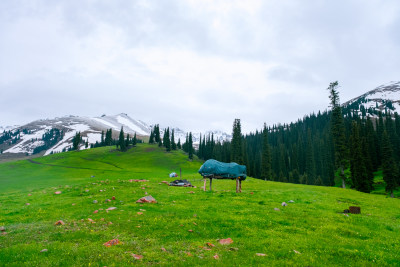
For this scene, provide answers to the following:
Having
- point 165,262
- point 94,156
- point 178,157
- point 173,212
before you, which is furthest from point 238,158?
point 94,156

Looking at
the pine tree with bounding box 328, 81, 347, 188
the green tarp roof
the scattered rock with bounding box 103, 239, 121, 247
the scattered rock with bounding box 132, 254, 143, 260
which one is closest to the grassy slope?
the scattered rock with bounding box 132, 254, 143, 260

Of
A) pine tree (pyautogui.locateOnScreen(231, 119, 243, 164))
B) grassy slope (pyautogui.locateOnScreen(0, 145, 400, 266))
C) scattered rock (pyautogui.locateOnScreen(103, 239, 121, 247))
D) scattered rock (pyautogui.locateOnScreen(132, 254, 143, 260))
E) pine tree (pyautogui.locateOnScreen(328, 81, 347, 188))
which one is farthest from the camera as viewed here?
pine tree (pyautogui.locateOnScreen(231, 119, 243, 164))

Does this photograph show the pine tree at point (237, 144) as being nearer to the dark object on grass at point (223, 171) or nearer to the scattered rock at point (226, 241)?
the dark object on grass at point (223, 171)

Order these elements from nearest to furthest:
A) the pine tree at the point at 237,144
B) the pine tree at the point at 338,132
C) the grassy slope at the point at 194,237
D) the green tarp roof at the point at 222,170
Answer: the grassy slope at the point at 194,237, the green tarp roof at the point at 222,170, the pine tree at the point at 338,132, the pine tree at the point at 237,144

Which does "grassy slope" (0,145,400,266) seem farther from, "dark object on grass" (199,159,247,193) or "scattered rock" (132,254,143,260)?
"dark object on grass" (199,159,247,193)

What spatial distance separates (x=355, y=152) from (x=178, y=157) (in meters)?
103

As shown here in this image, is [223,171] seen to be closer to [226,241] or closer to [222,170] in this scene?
[222,170]

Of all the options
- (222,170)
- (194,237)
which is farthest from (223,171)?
(194,237)

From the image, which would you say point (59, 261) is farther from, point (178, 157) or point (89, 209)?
point (178, 157)

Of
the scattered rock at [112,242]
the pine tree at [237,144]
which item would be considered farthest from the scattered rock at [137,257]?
the pine tree at [237,144]

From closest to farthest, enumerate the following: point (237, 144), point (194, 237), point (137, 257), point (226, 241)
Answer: point (137, 257), point (226, 241), point (194, 237), point (237, 144)

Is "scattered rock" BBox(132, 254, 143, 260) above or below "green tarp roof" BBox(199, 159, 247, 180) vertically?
below

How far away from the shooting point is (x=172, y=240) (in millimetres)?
11141

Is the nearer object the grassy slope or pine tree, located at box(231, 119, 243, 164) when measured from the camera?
the grassy slope
